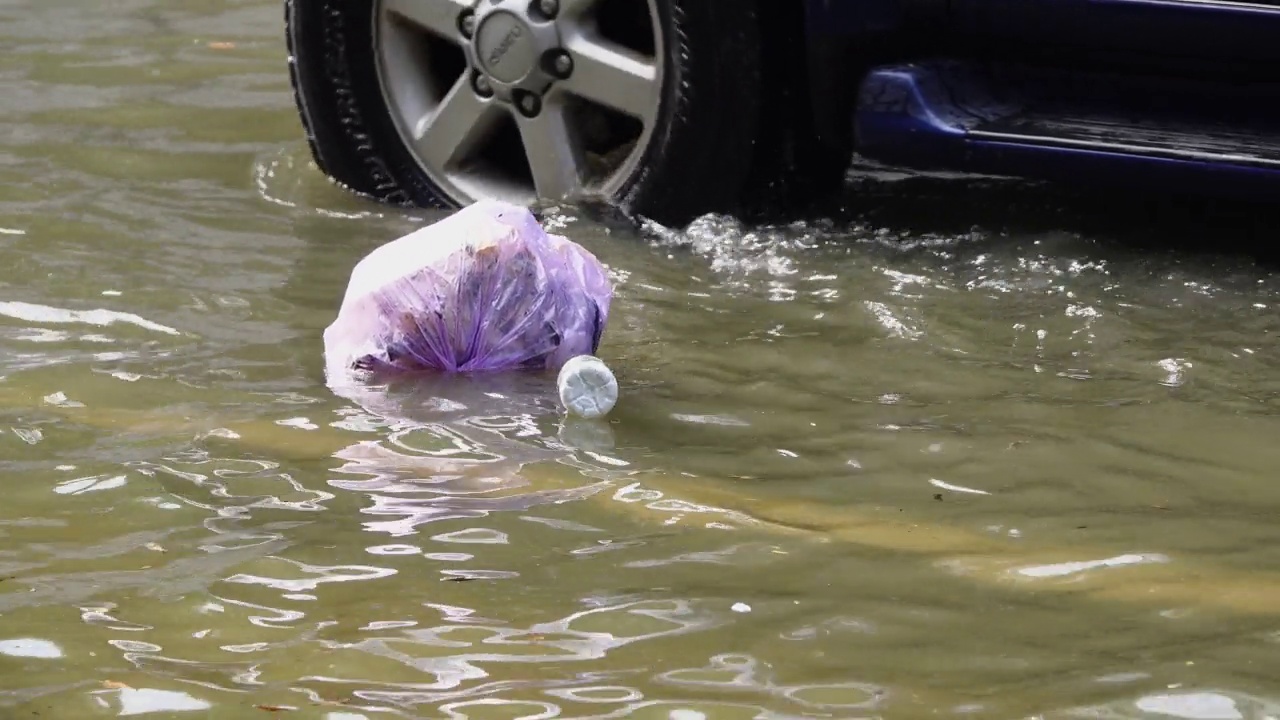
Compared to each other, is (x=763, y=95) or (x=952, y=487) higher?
(x=763, y=95)

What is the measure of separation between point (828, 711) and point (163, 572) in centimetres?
84

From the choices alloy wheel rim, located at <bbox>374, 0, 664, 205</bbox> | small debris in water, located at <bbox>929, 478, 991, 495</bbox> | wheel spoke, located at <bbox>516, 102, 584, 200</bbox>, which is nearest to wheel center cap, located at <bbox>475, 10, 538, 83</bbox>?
alloy wheel rim, located at <bbox>374, 0, 664, 205</bbox>

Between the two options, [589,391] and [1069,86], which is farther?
[1069,86]

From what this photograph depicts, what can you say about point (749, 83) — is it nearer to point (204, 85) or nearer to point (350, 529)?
point (350, 529)

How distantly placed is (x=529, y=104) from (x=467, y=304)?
933 mm

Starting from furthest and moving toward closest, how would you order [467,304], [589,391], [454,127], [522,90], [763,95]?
[454,127] < [522,90] < [763,95] < [467,304] < [589,391]

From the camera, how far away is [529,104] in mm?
3650

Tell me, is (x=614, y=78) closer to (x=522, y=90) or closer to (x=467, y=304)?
(x=522, y=90)

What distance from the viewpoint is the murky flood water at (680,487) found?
175 cm

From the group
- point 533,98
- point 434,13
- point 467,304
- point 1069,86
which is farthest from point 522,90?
point 1069,86

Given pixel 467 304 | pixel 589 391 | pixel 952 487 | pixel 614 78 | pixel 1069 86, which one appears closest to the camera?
pixel 952 487

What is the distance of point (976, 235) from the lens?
11.8 feet

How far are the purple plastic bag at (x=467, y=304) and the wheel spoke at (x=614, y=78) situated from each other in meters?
0.66

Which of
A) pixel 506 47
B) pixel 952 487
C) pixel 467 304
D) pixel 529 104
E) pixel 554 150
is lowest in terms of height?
pixel 952 487
